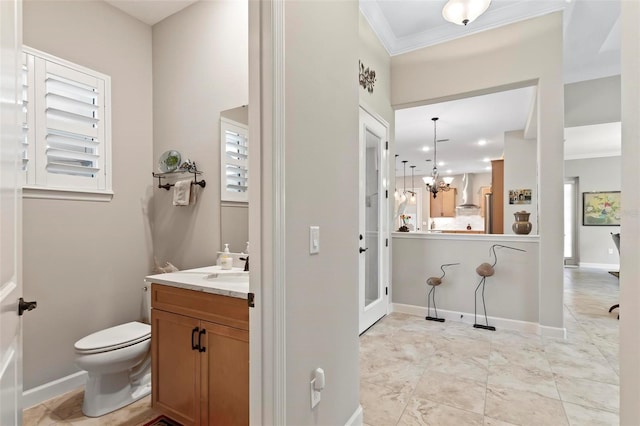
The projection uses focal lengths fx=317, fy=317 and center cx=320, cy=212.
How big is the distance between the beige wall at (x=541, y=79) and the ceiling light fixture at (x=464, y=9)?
1.07 meters

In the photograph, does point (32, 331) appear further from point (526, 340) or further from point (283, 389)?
point (526, 340)

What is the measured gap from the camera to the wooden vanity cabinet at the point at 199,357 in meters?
1.50

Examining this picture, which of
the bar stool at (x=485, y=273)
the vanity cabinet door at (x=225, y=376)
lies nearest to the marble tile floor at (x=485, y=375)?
the bar stool at (x=485, y=273)

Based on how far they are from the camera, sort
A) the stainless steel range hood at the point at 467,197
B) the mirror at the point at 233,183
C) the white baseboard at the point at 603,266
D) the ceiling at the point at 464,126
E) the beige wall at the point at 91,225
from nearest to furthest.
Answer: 1. the beige wall at the point at 91,225
2. the mirror at the point at 233,183
3. the ceiling at the point at 464,126
4. the white baseboard at the point at 603,266
5. the stainless steel range hood at the point at 467,197

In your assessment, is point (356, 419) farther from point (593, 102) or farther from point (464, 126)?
point (464, 126)

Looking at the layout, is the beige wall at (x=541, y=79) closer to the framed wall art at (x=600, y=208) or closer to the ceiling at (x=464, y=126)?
the ceiling at (x=464, y=126)

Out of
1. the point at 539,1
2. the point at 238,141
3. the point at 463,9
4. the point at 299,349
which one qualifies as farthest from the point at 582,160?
the point at 299,349

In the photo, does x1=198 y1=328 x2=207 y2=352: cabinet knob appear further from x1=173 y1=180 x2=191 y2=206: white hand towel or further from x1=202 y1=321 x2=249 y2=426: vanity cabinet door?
x1=173 y1=180 x2=191 y2=206: white hand towel

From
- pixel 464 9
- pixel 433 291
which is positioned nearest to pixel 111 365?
pixel 433 291

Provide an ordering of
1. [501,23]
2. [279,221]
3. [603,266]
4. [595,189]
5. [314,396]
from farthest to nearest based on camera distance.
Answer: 1. [595,189]
2. [603,266]
3. [501,23]
4. [314,396]
5. [279,221]

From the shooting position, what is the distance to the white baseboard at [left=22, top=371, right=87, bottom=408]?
206 cm

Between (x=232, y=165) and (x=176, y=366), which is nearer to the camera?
(x=176, y=366)

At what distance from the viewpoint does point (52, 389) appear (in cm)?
218

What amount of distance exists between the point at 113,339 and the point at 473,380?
2500 millimetres
